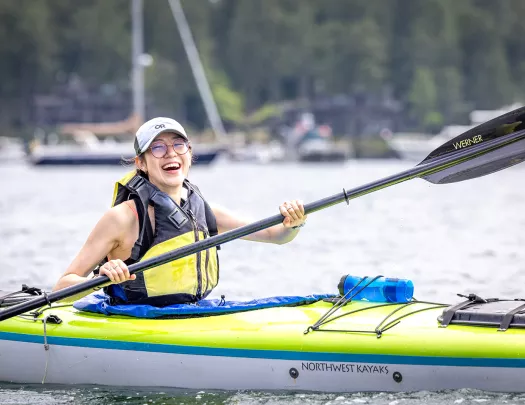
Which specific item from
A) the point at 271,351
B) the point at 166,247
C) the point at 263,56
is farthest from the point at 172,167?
the point at 263,56

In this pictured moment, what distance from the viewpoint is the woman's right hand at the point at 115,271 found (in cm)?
597

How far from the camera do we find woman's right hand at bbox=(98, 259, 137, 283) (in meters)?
5.97

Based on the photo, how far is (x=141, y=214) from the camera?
6.22 m

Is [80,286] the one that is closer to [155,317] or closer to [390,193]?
[155,317]

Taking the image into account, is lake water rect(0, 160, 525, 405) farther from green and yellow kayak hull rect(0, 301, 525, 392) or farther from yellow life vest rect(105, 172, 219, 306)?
yellow life vest rect(105, 172, 219, 306)

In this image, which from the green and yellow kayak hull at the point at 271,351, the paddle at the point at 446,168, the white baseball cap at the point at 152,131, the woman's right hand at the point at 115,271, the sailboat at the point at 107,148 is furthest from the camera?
the sailboat at the point at 107,148

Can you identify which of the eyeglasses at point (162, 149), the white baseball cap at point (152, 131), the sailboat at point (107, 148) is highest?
the sailboat at point (107, 148)

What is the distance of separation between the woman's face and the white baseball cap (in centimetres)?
4

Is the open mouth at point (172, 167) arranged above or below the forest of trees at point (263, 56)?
below

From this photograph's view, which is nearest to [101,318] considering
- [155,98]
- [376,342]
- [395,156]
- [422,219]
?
[376,342]

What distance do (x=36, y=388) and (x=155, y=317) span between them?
33.7 inches

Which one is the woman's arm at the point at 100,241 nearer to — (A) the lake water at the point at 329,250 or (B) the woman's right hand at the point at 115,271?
(B) the woman's right hand at the point at 115,271

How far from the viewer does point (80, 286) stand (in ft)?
19.8

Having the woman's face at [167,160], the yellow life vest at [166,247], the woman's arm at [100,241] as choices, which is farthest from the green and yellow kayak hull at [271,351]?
the woman's face at [167,160]
